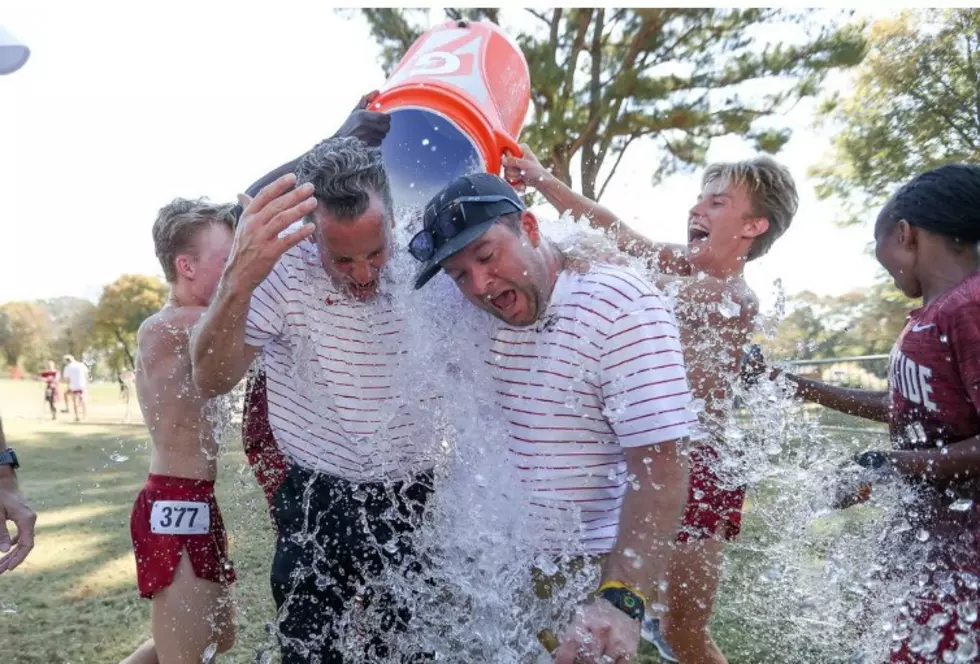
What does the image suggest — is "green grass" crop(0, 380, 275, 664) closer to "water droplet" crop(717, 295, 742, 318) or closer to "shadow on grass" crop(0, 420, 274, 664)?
"shadow on grass" crop(0, 420, 274, 664)

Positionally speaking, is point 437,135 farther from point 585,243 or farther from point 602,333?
point 602,333

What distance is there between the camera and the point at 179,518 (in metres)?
2.53

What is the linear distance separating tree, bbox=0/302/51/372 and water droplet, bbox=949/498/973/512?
1152 inches

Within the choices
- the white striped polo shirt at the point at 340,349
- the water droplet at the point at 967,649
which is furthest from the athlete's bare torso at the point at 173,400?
the water droplet at the point at 967,649

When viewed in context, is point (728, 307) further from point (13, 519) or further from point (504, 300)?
point (13, 519)

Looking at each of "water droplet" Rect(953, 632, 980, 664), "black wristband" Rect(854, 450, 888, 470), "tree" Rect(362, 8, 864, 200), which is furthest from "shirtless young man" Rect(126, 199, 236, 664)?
"tree" Rect(362, 8, 864, 200)

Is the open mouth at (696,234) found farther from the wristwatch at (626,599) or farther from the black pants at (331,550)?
the wristwatch at (626,599)

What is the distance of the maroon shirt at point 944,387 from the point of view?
200 centimetres

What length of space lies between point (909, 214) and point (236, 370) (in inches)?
82.1

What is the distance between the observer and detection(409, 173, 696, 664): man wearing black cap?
5.68ft

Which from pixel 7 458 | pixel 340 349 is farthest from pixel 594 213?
pixel 7 458

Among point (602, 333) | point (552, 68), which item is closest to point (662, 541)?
point (602, 333)

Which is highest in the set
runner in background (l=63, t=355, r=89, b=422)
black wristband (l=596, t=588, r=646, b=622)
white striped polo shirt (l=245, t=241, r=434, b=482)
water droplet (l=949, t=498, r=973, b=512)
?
runner in background (l=63, t=355, r=89, b=422)

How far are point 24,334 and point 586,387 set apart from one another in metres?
33.3
